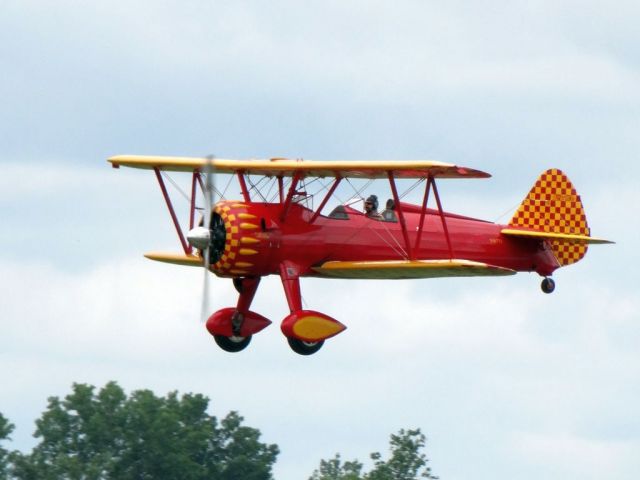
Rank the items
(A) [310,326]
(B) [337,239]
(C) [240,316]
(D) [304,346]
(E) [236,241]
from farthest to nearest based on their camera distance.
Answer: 1. (C) [240,316]
2. (B) [337,239]
3. (D) [304,346]
4. (E) [236,241]
5. (A) [310,326]

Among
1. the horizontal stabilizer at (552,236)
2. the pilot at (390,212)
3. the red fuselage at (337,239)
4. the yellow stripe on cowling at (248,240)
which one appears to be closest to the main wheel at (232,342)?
the red fuselage at (337,239)

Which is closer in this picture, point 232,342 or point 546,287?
point 232,342

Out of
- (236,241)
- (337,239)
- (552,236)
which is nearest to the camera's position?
(236,241)

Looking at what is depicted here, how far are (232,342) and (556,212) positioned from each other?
6.64m

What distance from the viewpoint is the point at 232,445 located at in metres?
70.0

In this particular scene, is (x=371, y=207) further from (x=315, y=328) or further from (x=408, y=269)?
(x=315, y=328)

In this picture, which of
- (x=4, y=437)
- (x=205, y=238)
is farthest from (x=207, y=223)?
(x=4, y=437)

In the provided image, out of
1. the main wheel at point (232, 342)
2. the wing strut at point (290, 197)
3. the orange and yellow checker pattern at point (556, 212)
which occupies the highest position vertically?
the orange and yellow checker pattern at point (556, 212)

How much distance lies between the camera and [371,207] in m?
30.6

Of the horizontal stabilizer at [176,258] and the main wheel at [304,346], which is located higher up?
the horizontal stabilizer at [176,258]

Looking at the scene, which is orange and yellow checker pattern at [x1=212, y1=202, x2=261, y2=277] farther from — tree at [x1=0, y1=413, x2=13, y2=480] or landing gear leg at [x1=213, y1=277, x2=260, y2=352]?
tree at [x1=0, y1=413, x2=13, y2=480]

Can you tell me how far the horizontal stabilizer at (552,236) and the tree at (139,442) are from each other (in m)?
37.5

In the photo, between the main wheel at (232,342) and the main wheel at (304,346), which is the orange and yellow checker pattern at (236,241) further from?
the main wheel at (232,342)

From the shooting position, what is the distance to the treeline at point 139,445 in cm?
6869
